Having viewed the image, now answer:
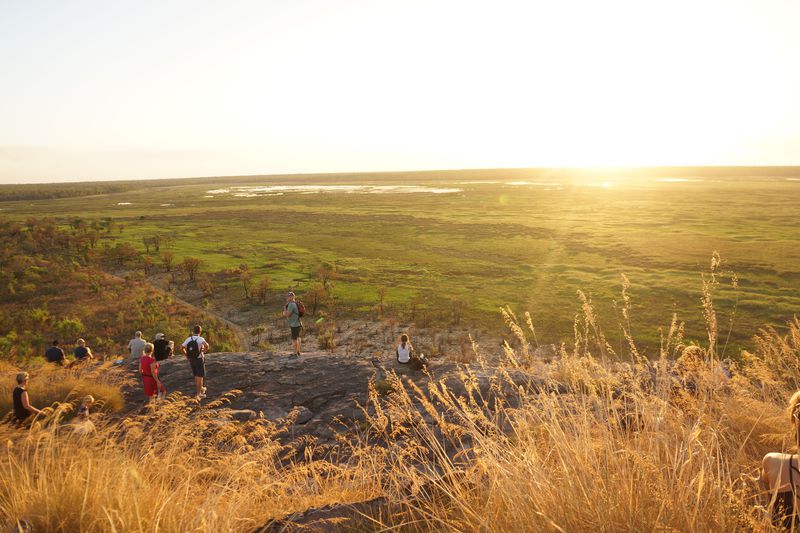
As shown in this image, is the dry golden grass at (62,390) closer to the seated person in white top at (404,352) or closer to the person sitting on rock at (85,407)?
the person sitting on rock at (85,407)

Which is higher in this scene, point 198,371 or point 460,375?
point 460,375

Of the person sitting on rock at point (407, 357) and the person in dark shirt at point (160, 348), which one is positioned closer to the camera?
the person sitting on rock at point (407, 357)

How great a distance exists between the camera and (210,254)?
40.8 metres

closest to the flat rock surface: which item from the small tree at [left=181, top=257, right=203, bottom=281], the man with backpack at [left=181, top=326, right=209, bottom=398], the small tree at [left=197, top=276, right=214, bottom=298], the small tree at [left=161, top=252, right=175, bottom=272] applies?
the man with backpack at [left=181, top=326, right=209, bottom=398]

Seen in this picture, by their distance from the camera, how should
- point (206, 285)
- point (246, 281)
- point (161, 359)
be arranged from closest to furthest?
1. point (161, 359)
2. point (206, 285)
3. point (246, 281)

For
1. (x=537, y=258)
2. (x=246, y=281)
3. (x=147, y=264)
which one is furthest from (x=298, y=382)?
(x=147, y=264)

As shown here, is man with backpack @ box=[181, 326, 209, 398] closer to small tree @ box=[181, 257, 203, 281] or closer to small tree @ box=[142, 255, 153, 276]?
small tree @ box=[181, 257, 203, 281]

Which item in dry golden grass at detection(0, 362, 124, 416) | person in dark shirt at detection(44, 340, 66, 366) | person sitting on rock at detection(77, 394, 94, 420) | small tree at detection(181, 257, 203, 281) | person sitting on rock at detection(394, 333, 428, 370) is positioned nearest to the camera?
person sitting on rock at detection(77, 394, 94, 420)

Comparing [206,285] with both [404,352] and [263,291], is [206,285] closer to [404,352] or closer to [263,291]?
[263,291]

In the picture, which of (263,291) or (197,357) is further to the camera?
(263,291)

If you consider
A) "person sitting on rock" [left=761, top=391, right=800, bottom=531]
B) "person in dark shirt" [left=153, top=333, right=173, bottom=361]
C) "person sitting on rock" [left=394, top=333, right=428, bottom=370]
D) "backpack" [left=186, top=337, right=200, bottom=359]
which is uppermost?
"person sitting on rock" [left=761, top=391, right=800, bottom=531]

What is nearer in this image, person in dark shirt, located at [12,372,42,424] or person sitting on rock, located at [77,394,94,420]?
person sitting on rock, located at [77,394,94,420]

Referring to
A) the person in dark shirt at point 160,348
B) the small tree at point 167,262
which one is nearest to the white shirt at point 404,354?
the person in dark shirt at point 160,348

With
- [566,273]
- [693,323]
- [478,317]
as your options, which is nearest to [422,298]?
[478,317]
